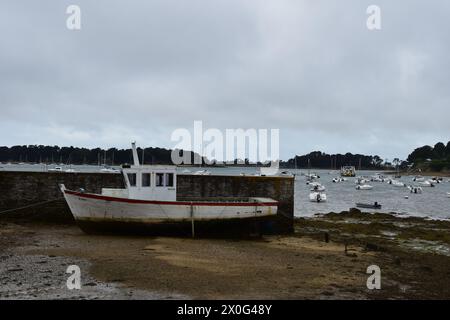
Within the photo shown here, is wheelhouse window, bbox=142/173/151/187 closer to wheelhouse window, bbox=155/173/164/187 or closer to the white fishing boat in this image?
the white fishing boat

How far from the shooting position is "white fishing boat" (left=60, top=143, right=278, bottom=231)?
53.7ft

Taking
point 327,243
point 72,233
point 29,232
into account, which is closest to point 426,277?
point 327,243

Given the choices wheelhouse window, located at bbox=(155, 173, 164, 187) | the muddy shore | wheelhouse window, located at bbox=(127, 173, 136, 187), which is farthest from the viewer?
wheelhouse window, located at bbox=(155, 173, 164, 187)

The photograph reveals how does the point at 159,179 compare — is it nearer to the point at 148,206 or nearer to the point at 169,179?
the point at 169,179

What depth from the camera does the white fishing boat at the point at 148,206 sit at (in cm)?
1636

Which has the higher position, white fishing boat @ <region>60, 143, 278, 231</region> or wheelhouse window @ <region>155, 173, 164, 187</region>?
wheelhouse window @ <region>155, 173, 164, 187</region>

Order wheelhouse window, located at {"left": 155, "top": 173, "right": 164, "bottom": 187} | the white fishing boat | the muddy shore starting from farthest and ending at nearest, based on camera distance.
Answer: wheelhouse window, located at {"left": 155, "top": 173, "right": 164, "bottom": 187} → the white fishing boat → the muddy shore

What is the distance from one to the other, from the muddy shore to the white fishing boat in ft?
2.21

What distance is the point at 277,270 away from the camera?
11.8 metres

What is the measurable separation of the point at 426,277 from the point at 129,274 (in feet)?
24.7

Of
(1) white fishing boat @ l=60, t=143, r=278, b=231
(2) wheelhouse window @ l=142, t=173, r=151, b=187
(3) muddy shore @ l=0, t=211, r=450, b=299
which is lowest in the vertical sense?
(3) muddy shore @ l=0, t=211, r=450, b=299

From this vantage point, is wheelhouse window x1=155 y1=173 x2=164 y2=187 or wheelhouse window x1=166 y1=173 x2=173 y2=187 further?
wheelhouse window x1=166 y1=173 x2=173 y2=187

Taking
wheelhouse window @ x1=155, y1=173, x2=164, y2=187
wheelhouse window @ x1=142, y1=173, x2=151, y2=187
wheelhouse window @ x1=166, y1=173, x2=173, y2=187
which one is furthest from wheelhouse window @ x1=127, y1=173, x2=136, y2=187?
wheelhouse window @ x1=166, y1=173, x2=173, y2=187

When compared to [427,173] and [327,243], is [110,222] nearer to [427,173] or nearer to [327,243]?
[327,243]
